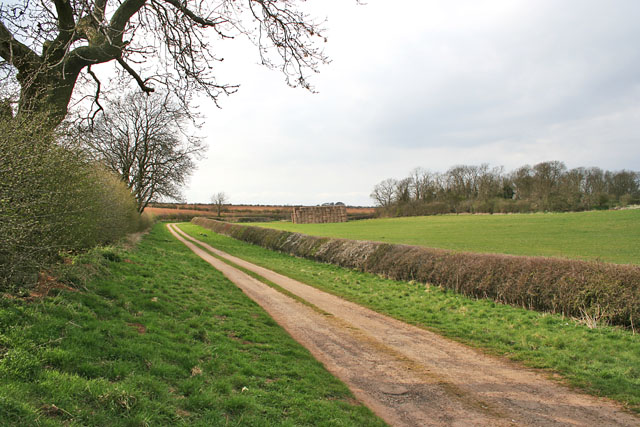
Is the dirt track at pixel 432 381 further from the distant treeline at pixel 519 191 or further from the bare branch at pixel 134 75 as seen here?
the distant treeline at pixel 519 191

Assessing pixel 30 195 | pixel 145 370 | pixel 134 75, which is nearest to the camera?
pixel 145 370

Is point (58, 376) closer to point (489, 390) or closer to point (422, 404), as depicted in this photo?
point (422, 404)

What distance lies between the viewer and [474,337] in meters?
8.05

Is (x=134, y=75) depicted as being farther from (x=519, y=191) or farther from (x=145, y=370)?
(x=519, y=191)

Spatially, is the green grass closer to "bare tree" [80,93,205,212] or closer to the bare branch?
the bare branch

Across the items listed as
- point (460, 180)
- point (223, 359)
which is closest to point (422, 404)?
point (223, 359)

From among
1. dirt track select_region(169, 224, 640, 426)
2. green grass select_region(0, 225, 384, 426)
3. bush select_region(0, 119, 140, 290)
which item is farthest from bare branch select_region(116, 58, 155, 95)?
dirt track select_region(169, 224, 640, 426)

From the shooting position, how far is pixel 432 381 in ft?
18.6

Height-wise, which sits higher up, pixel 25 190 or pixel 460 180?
pixel 460 180

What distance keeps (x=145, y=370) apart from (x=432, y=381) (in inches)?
174

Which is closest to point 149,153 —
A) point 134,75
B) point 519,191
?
point 134,75

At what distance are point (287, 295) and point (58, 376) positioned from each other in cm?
936

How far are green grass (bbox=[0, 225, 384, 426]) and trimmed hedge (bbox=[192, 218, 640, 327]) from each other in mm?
7749

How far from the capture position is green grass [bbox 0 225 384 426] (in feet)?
10.7
